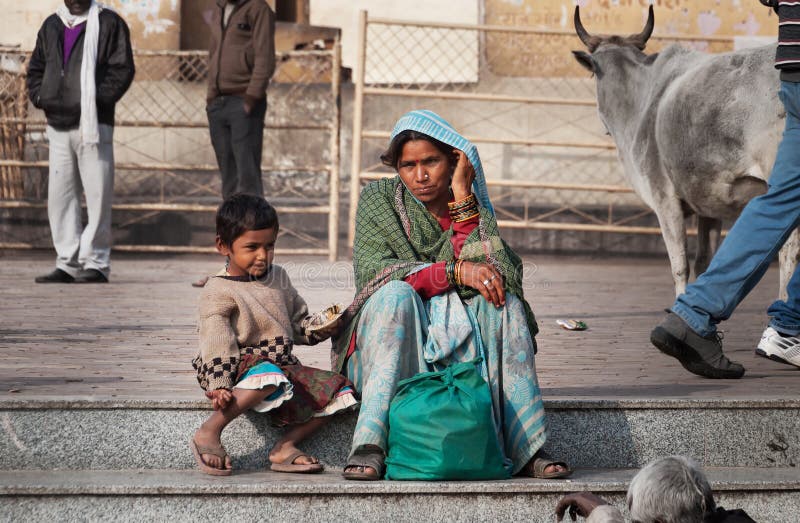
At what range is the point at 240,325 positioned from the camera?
3912 millimetres

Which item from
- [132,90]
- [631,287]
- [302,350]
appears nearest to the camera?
[302,350]

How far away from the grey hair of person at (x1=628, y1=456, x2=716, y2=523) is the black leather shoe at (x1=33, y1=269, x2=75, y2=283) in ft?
21.5

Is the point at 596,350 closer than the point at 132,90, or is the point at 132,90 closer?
the point at 596,350

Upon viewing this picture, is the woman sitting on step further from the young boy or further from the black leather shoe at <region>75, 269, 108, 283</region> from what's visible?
the black leather shoe at <region>75, 269, 108, 283</region>

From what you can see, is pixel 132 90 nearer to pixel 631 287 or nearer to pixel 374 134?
pixel 374 134

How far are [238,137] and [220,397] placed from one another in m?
5.74

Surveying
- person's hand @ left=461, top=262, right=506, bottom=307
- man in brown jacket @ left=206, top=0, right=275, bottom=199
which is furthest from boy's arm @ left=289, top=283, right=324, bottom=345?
man in brown jacket @ left=206, top=0, right=275, bottom=199

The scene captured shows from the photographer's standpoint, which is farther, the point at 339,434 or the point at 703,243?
the point at 703,243

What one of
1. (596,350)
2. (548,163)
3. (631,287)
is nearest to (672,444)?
(596,350)

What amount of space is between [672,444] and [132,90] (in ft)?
31.8

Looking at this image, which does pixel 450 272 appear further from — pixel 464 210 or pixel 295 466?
pixel 295 466

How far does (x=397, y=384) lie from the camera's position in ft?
12.4

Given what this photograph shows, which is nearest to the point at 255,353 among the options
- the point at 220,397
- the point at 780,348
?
the point at 220,397

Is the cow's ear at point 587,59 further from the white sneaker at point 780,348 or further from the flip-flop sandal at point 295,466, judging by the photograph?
the flip-flop sandal at point 295,466
